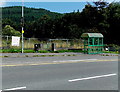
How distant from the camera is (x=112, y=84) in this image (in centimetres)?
812

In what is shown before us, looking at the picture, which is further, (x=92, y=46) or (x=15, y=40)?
(x=15, y=40)

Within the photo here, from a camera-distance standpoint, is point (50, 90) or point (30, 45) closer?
point (50, 90)

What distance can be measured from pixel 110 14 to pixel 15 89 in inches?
1720

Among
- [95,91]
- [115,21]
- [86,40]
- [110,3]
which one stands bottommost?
[95,91]

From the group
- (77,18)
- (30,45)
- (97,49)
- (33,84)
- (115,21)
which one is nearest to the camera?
(33,84)

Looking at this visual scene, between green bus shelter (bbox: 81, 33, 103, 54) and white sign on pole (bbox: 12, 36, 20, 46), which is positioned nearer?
green bus shelter (bbox: 81, 33, 103, 54)

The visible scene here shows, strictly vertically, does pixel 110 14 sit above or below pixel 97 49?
above

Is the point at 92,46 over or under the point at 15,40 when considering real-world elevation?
under

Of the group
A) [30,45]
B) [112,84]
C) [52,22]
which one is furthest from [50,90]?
[52,22]

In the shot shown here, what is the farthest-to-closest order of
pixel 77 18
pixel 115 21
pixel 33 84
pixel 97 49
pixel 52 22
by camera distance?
pixel 52 22 < pixel 77 18 < pixel 115 21 < pixel 97 49 < pixel 33 84

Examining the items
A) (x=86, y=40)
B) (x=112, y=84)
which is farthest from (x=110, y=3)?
(x=112, y=84)

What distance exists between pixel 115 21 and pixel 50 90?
42.1m

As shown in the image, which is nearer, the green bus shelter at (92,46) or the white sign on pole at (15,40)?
the green bus shelter at (92,46)

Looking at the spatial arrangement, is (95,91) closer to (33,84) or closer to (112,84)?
(112,84)
